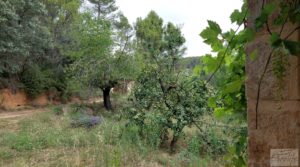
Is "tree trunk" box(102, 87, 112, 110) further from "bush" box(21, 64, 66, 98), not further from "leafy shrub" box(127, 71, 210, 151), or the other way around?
"leafy shrub" box(127, 71, 210, 151)

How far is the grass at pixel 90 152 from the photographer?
4.84m

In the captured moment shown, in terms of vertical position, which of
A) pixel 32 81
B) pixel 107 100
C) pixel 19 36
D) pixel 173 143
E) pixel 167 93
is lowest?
pixel 173 143

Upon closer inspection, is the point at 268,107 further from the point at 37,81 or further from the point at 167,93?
the point at 37,81

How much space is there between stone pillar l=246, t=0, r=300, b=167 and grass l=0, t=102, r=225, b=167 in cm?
389

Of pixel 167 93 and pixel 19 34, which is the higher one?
pixel 19 34

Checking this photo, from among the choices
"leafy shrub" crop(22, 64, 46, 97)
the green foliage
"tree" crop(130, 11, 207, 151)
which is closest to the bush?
"leafy shrub" crop(22, 64, 46, 97)

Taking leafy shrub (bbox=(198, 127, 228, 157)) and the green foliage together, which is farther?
the green foliage

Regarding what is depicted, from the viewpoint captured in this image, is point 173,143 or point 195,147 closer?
point 195,147

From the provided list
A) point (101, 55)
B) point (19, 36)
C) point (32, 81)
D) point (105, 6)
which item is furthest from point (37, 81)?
point (105, 6)

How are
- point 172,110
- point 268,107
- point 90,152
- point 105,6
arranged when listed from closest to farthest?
point 268,107, point 90,152, point 172,110, point 105,6

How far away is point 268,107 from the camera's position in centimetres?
81

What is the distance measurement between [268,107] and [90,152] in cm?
481

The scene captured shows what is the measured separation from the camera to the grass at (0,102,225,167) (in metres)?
4.84

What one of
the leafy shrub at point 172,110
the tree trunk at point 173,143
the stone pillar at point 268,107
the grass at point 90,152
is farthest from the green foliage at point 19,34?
the stone pillar at point 268,107
